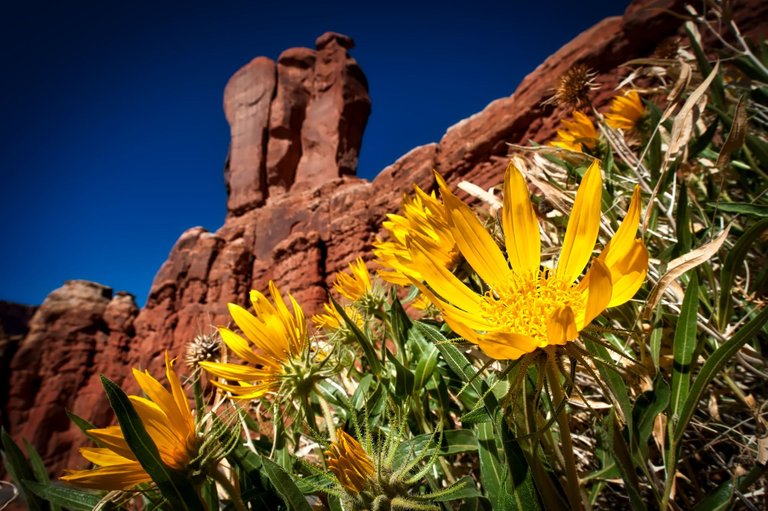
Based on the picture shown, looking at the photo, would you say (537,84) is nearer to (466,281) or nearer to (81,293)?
(466,281)

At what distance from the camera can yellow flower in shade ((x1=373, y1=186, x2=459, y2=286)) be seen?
0.64m

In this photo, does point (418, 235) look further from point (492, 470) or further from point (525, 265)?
point (492, 470)

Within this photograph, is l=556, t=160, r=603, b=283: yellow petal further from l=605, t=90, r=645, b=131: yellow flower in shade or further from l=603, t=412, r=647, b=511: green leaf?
l=605, t=90, r=645, b=131: yellow flower in shade

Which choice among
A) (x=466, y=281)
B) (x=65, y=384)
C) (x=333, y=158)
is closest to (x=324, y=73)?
(x=333, y=158)

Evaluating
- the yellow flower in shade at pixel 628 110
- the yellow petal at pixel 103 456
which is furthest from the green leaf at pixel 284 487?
the yellow flower in shade at pixel 628 110

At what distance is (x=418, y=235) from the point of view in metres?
0.58

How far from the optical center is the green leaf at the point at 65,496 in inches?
25.3

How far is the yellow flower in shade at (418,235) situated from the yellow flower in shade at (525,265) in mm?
56

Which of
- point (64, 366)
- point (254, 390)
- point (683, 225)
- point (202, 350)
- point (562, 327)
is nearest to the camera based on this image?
point (562, 327)

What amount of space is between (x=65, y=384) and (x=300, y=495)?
47.3 ft

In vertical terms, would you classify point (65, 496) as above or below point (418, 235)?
below

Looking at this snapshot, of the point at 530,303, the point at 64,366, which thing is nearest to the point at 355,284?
the point at 530,303

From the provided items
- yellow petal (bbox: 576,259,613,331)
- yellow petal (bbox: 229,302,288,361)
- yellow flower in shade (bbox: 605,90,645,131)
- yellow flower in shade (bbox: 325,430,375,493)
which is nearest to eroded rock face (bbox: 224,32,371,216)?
yellow flower in shade (bbox: 605,90,645,131)

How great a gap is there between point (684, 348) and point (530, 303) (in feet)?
0.81
